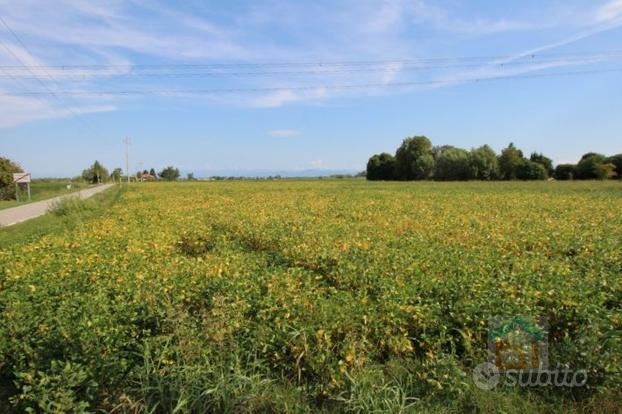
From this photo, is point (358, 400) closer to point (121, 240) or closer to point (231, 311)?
point (231, 311)

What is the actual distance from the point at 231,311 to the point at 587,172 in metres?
81.4

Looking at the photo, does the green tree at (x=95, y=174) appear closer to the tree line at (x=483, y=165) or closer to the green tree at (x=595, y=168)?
the tree line at (x=483, y=165)

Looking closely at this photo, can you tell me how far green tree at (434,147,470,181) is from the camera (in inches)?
3201

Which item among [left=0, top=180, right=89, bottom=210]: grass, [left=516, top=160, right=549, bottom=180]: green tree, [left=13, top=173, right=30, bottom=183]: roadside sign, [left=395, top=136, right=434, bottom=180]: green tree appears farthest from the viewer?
[left=395, top=136, right=434, bottom=180]: green tree

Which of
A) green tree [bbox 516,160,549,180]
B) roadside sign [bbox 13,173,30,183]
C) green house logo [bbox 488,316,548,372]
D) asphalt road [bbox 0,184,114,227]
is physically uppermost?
green tree [bbox 516,160,549,180]

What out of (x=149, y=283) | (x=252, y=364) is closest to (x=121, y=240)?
(x=149, y=283)

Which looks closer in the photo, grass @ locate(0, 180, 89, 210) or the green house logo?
the green house logo

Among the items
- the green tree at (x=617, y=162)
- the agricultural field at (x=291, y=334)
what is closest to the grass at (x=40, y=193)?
the agricultural field at (x=291, y=334)

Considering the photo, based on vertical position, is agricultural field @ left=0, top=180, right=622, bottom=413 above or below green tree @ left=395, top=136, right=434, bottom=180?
below

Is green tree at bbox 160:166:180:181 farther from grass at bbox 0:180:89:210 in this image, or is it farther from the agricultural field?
the agricultural field

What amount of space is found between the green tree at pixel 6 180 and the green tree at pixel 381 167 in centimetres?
7366

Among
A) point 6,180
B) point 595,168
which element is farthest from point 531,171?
point 6,180

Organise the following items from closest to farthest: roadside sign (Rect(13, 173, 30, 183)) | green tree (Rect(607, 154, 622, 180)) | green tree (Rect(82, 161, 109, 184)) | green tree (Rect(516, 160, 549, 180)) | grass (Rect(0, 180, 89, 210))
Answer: grass (Rect(0, 180, 89, 210)) < roadside sign (Rect(13, 173, 30, 183)) < green tree (Rect(607, 154, 622, 180)) < green tree (Rect(516, 160, 549, 180)) < green tree (Rect(82, 161, 109, 184))

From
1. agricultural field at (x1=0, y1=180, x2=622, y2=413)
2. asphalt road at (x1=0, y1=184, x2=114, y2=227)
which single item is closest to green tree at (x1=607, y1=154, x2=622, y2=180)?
asphalt road at (x1=0, y1=184, x2=114, y2=227)
